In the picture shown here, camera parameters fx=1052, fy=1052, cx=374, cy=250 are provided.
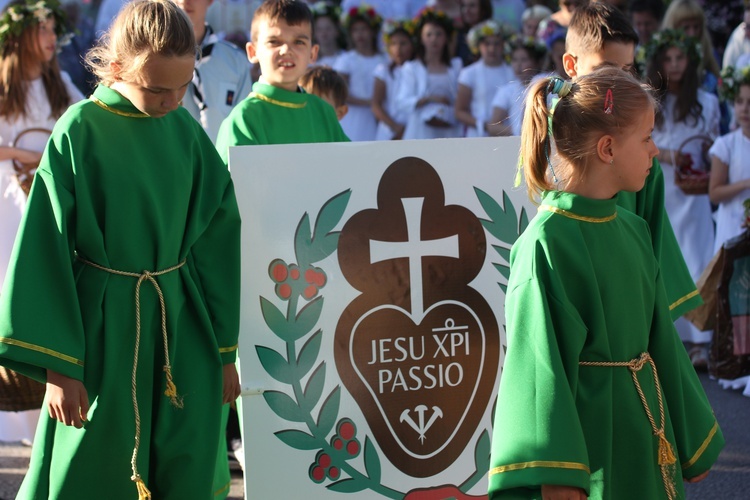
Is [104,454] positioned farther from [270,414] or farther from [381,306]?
[381,306]

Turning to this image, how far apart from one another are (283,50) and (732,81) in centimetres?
365

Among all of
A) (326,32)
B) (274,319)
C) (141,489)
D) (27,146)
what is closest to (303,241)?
(274,319)

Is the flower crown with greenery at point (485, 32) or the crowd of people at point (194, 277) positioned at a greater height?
the flower crown with greenery at point (485, 32)

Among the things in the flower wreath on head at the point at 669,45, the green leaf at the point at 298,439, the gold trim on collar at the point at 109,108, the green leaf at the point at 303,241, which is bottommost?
the green leaf at the point at 298,439

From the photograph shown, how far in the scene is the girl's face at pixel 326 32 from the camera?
914cm

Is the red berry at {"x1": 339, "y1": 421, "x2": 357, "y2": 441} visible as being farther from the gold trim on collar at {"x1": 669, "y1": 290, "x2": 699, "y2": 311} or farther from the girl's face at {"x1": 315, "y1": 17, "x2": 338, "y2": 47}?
the girl's face at {"x1": 315, "y1": 17, "x2": 338, "y2": 47}

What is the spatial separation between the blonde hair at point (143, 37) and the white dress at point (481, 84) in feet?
18.0

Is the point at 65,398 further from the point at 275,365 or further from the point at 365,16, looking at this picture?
the point at 365,16

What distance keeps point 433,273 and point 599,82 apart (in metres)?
1.11

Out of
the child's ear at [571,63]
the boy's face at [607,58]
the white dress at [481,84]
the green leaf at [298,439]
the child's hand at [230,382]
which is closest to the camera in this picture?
the child's hand at [230,382]

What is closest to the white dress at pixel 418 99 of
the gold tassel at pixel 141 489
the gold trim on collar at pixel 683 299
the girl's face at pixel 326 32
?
the girl's face at pixel 326 32

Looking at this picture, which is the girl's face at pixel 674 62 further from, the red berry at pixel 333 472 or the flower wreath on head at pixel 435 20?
the red berry at pixel 333 472

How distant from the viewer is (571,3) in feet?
23.9

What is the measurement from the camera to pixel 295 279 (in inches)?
140
